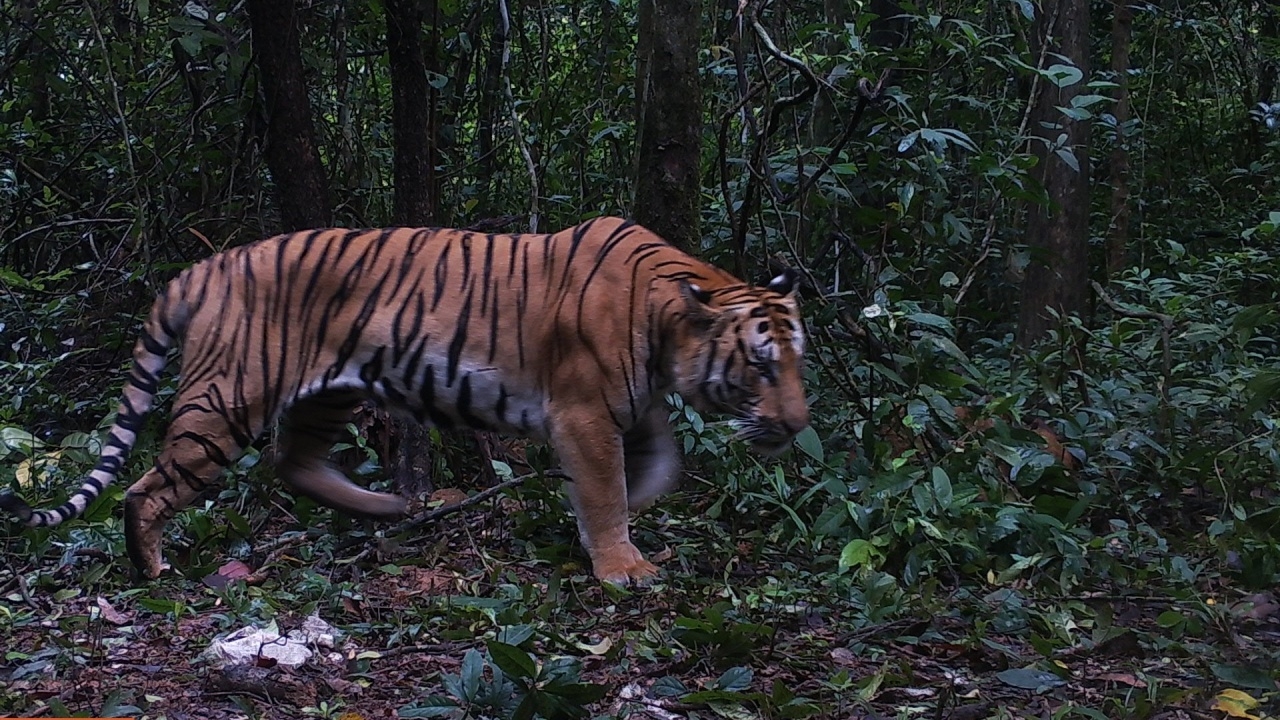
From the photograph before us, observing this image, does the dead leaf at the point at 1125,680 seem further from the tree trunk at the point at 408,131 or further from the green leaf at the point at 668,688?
the tree trunk at the point at 408,131

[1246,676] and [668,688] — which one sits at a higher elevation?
[1246,676]

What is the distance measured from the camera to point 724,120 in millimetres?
4957

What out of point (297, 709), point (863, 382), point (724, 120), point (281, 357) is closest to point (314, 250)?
point (281, 357)

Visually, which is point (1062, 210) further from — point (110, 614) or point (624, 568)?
point (110, 614)

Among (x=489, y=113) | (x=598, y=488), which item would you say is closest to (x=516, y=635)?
(x=598, y=488)

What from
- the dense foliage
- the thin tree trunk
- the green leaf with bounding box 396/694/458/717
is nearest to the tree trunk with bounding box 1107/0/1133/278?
the dense foliage

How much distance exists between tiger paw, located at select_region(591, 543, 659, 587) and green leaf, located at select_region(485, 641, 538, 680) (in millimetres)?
1345

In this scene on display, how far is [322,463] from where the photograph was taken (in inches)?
191

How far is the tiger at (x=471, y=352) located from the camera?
4359 mm

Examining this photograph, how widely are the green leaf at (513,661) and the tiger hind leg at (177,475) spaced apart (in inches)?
79.2

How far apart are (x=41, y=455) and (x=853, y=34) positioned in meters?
4.24

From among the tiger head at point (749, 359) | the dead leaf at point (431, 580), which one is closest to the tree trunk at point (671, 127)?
the tiger head at point (749, 359)

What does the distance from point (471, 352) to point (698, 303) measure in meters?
0.95

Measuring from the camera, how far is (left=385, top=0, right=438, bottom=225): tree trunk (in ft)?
17.9
